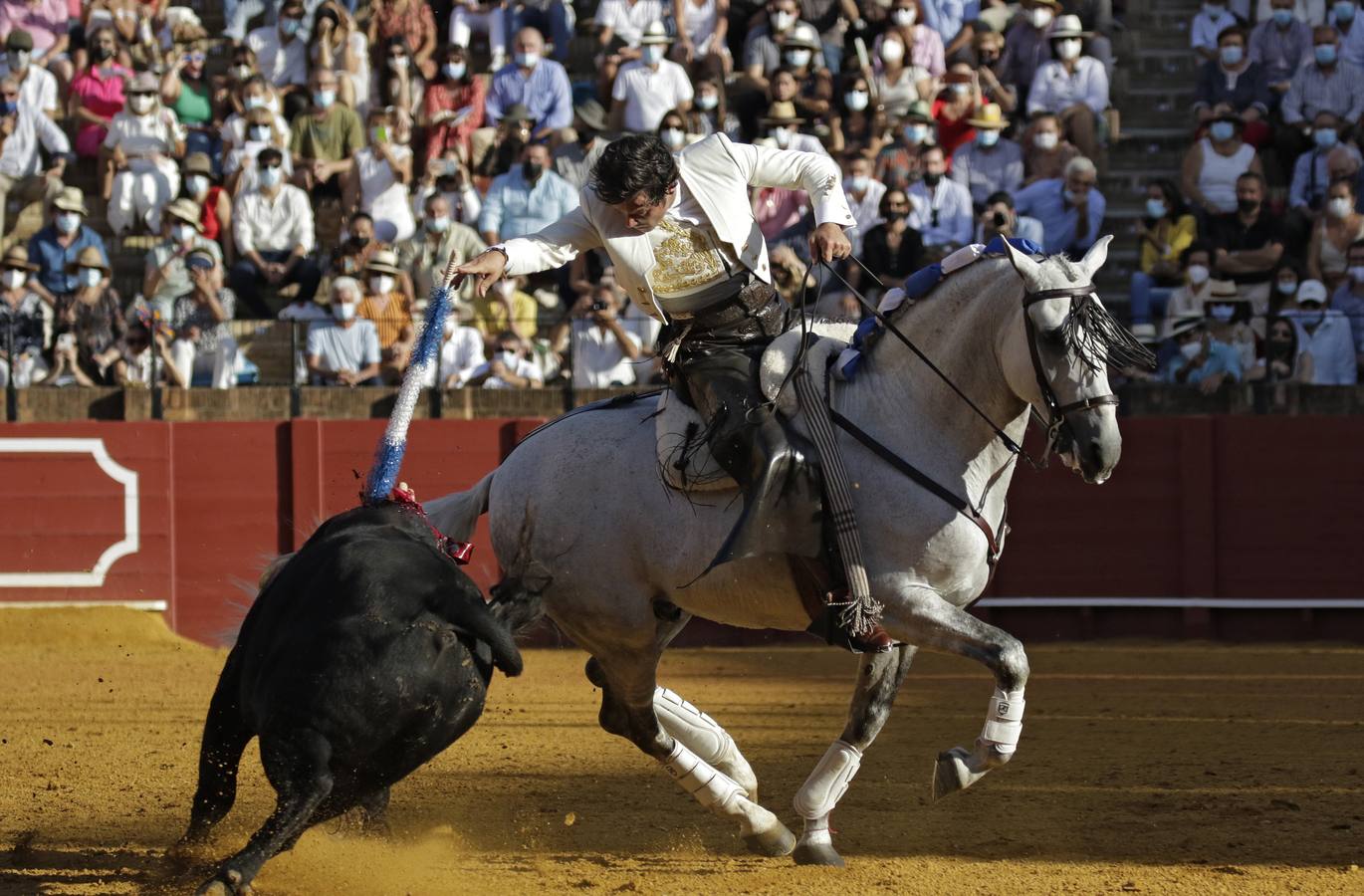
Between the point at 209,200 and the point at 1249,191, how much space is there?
25.7ft

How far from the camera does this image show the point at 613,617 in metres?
5.88

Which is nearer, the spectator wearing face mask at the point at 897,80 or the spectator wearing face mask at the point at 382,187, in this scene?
the spectator wearing face mask at the point at 382,187

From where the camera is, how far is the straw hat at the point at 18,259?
12789mm

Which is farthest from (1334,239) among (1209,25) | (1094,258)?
(1094,258)

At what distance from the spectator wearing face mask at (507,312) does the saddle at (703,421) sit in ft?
20.1

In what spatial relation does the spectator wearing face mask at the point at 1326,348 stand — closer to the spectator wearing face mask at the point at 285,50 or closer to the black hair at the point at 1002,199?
the black hair at the point at 1002,199

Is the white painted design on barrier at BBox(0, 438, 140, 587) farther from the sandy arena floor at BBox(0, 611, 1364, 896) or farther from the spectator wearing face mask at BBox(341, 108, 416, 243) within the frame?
the spectator wearing face mask at BBox(341, 108, 416, 243)

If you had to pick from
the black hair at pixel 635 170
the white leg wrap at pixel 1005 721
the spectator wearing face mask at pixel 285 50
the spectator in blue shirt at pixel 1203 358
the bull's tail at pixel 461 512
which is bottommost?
the white leg wrap at pixel 1005 721

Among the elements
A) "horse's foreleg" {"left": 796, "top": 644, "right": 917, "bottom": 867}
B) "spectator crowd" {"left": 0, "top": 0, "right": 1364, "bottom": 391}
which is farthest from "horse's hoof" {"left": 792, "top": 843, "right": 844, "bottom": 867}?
"spectator crowd" {"left": 0, "top": 0, "right": 1364, "bottom": 391}

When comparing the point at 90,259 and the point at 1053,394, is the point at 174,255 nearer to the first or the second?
the point at 90,259

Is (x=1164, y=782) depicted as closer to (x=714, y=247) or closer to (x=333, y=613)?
(x=714, y=247)

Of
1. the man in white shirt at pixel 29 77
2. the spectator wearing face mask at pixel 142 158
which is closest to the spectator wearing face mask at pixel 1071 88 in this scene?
the spectator wearing face mask at pixel 142 158

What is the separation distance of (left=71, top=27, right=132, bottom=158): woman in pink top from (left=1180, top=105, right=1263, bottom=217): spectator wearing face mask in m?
8.78

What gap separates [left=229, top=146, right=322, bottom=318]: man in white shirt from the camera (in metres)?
13.3
